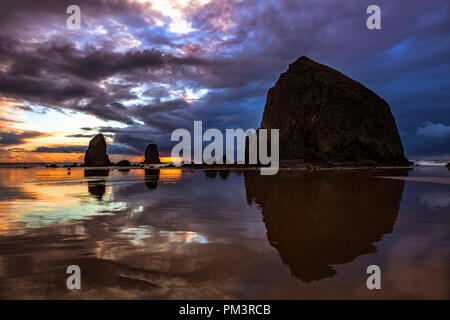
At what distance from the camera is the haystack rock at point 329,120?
69750 millimetres

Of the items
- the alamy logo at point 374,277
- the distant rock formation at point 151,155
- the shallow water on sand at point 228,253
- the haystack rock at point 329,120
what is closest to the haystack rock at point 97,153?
the distant rock formation at point 151,155

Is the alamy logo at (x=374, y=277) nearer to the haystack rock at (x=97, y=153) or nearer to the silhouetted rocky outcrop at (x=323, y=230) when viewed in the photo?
the silhouetted rocky outcrop at (x=323, y=230)

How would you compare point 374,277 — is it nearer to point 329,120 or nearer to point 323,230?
point 323,230

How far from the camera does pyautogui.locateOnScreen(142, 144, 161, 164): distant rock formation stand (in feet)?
550

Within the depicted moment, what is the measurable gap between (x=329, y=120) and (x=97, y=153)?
11496cm

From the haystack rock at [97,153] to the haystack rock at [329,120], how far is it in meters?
91.3

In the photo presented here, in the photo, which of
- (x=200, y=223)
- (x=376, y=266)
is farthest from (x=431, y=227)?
(x=200, y=223)

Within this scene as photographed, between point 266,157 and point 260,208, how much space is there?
78034 millimetres

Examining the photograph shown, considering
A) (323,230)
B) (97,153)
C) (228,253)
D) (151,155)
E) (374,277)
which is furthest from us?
(151,155)

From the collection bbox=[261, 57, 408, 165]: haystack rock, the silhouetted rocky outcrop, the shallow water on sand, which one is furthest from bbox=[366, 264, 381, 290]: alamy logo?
bbox=[261, 57, 408, 165]: haystack rock

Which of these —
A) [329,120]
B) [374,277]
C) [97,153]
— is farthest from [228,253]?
[97,153]

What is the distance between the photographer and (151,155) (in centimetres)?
16775
